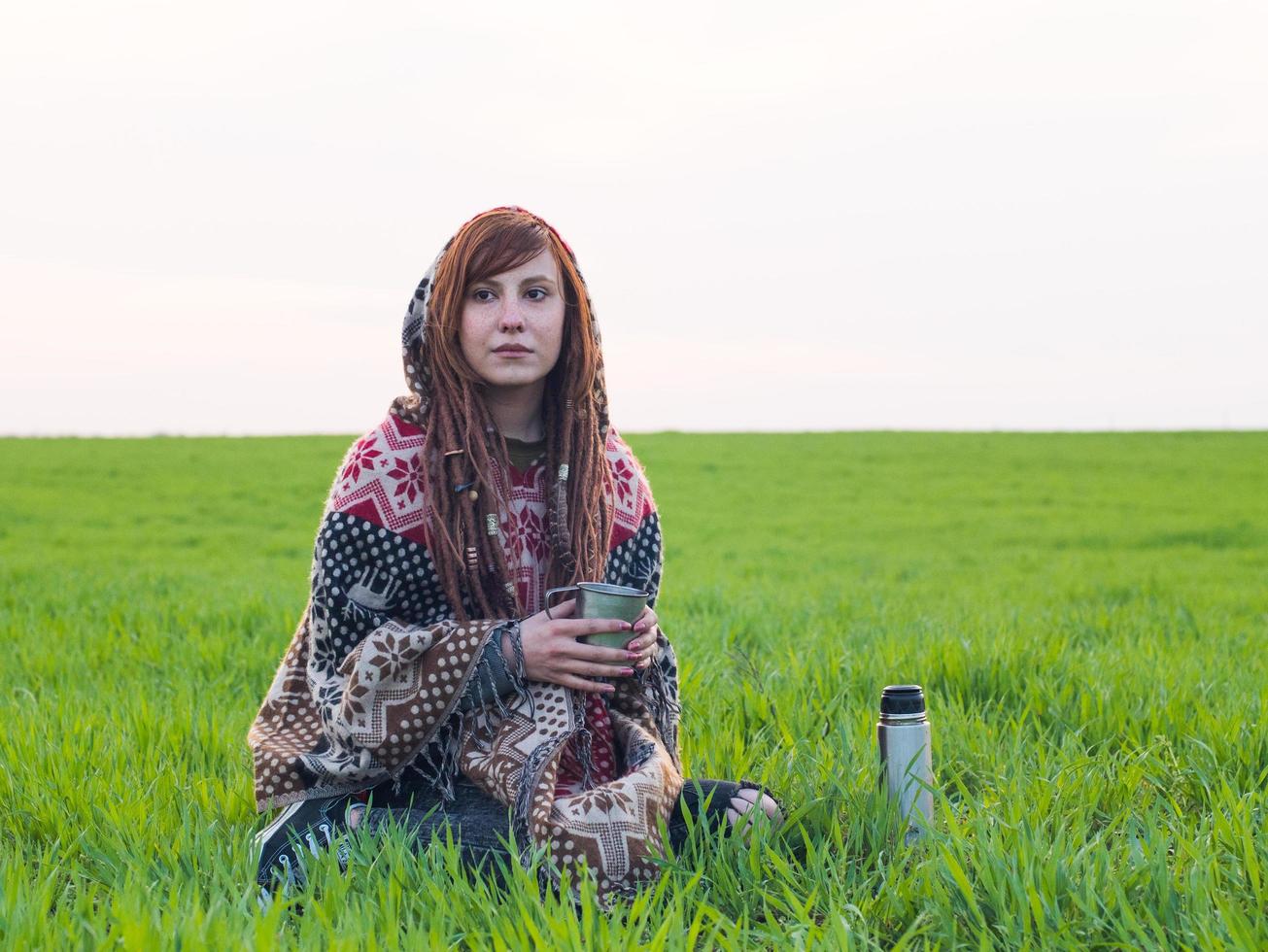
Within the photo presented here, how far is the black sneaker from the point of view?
2969 millimetres

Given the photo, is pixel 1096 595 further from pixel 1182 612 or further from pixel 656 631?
pixel 656 631

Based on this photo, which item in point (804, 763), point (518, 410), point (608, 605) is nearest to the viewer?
point (608, 605)

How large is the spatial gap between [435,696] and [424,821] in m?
0.33

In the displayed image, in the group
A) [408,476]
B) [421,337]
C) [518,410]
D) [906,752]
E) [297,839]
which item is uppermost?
[421,337]

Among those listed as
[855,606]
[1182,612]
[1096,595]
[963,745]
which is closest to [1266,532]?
[1096,595]

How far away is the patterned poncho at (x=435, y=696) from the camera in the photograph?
9.82 feet

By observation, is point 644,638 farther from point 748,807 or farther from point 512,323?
point 512,323

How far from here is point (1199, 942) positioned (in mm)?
2484

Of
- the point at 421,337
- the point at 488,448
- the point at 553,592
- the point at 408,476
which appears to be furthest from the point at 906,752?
the point at 421,337

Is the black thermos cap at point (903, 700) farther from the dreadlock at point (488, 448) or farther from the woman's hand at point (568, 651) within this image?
the dreadlock at point (488, 448)

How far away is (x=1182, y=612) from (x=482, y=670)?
5.99m

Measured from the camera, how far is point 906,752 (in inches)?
125

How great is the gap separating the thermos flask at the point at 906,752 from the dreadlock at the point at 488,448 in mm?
880

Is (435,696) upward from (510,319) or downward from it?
downward
